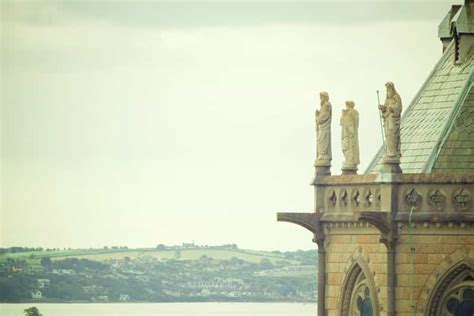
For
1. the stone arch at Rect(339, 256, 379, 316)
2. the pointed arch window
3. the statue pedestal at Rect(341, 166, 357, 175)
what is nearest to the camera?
the stone arch at Rect(339, 256, 379, 316)

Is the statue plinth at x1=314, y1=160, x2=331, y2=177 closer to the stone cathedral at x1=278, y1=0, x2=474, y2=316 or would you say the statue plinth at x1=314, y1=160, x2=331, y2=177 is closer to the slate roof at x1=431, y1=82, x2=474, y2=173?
the stone cathedral at x1=278, y1=0, x2=474, y2=316

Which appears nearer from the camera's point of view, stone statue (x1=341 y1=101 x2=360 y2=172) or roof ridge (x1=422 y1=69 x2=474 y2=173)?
roof ridge (x1=422 y1=69 x2=474 y2=173)

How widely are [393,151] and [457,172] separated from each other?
1.49 metres

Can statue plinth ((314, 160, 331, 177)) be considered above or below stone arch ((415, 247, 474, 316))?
above

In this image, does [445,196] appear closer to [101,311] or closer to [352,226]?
[352,226]

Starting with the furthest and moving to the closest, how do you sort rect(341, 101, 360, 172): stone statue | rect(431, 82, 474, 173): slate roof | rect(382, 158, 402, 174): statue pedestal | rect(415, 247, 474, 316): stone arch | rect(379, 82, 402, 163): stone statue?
rect(341, 101, 360, 172): stone statue → rect(431, 82, 474, 173): slate roof → rect(379, 82, 402, 163): stone statue → rect(382, 158, 402, 174): statue pedestal → rect(415, 247, 474, 316): stone arch

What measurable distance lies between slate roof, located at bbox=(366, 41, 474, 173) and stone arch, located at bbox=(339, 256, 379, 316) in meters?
2.23

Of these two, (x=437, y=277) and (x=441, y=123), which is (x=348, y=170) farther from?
(x=437, y=277)

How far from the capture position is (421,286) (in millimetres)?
63156

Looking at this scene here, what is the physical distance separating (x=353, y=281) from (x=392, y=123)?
4.32m

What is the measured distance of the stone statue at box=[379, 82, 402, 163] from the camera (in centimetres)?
6341

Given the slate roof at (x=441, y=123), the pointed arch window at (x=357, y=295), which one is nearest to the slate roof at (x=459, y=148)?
the slate roof at (x=441, y=123)

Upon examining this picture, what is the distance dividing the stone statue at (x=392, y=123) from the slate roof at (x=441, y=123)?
2.98ft

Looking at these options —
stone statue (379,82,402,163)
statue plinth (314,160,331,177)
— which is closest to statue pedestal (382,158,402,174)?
stone statue (379,82,402,163)
